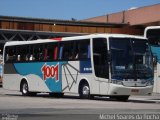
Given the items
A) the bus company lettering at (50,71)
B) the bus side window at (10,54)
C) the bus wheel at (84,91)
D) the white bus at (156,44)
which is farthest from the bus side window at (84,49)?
the bus side window at (10,54)

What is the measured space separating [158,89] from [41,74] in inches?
267

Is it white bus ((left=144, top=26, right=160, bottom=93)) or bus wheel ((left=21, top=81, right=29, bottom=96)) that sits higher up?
white bus ((left=144, top=26, right=160, bottom=93))

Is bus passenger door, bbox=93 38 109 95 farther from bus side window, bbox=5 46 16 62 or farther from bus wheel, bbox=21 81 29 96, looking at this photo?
bus side window, bbox=5 46 16 62

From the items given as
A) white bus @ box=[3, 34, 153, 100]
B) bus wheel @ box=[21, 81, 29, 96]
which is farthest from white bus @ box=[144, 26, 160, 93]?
bus wheel @ box=[21, 81, 29, 96]

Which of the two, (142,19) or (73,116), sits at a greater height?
(142,19)

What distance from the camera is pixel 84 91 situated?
2550cm

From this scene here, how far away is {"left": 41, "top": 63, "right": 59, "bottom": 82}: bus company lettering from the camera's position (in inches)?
1089

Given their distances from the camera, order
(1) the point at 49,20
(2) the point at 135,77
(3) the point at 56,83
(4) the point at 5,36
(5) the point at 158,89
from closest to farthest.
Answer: (2) the point at 135,77, (3) the point at 56,83, (5) the point at 158,89, (4) the point at 5,36, (1) the point at 49,20

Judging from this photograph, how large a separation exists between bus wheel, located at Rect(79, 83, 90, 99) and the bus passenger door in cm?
96

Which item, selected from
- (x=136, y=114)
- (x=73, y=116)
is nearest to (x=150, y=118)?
(x=136, y=114)

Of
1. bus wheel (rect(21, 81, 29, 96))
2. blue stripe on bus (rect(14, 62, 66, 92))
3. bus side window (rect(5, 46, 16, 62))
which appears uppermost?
bus side window (rect(5, 46, 16, 62))

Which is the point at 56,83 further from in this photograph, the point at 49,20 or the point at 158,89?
the point at 49,20

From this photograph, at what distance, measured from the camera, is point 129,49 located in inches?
950

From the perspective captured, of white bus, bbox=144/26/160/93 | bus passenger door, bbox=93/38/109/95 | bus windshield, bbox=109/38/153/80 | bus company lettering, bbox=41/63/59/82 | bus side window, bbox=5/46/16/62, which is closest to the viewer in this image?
bus windshield, bbox=109/38/153/80
